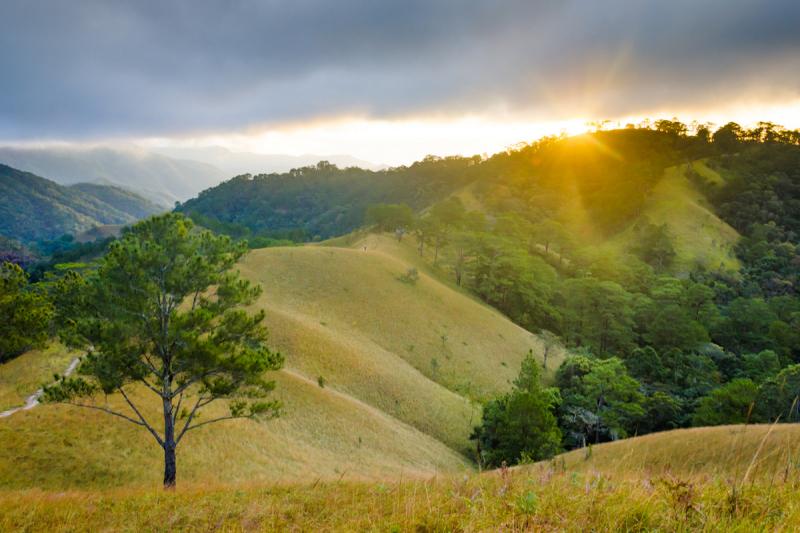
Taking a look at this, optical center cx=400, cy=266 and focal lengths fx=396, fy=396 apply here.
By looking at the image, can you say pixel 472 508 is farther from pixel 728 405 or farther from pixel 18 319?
pixel 728 405

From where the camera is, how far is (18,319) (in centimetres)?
3262

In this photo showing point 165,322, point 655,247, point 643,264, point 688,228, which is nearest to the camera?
point 165,322

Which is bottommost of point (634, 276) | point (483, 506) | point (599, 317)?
point (599, 317)

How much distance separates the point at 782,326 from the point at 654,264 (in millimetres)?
40234

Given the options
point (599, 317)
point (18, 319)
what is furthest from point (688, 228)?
point (18, 319)

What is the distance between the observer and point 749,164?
492ft

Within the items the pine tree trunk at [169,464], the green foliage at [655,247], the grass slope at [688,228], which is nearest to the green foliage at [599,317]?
the green foliage at [655,247]

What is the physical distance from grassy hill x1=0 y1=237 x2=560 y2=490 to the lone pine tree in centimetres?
456

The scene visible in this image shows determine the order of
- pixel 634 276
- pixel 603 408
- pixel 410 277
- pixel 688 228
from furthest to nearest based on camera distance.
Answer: pixel 688 228
pixel 634 276
pixel 410 277
pixel 603 408

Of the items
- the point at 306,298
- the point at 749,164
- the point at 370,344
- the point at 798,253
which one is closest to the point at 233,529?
the point at 370,344

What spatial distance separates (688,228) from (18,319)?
142m

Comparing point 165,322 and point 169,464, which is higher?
point 165,322

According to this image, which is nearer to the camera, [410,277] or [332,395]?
[332,395]

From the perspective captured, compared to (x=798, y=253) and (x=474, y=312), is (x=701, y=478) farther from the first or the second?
(x=798, y=253)
